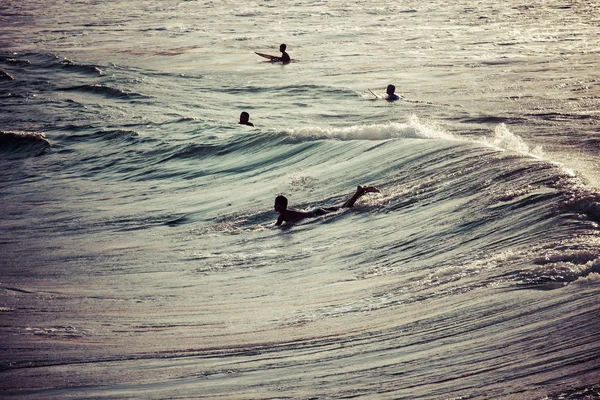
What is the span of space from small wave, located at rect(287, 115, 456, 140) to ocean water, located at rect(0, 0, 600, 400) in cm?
8

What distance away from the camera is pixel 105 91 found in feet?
81.6

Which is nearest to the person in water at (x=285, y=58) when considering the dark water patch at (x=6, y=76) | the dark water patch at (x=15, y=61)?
the dark water patch at (x=6, y=76)

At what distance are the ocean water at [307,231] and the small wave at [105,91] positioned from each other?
0.08 meters

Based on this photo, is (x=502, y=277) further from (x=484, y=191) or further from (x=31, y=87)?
(x=31, y=87)

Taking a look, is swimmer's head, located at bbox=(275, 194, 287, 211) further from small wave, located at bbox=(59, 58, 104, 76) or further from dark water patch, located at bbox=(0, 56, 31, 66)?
dark water patch, located at bbox=(0, 56, 31, 66)

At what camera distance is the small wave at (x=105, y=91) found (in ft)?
79.3

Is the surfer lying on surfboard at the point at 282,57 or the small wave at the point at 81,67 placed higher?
the surfer lying on surfboard at the point at 282,57

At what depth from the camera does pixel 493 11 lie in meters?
37.1

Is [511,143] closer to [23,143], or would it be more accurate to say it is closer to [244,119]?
[244,119]

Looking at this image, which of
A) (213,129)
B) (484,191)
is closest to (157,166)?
(213,129)

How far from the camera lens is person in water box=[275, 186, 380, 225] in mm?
11914

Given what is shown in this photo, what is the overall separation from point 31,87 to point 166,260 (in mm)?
17170

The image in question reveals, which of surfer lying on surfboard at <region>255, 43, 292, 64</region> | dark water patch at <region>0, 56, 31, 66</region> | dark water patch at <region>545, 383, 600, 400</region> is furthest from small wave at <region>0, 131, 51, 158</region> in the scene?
dark water patch at <region>545, 383, 600, 400</region>

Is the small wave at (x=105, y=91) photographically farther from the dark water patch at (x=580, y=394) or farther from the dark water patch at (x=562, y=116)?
the dark water patch at (x=580, y=394)
